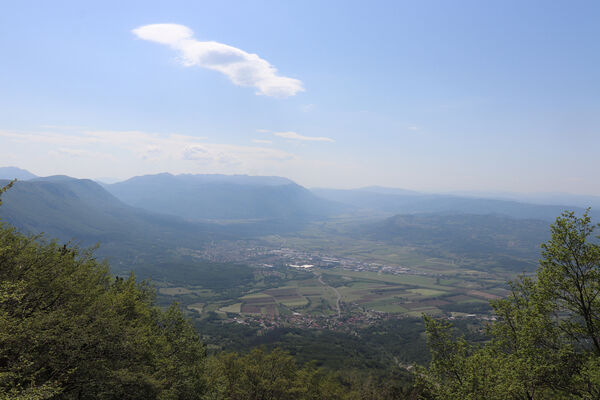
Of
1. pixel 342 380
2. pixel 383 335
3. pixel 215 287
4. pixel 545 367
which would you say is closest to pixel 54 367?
pixel 545 367

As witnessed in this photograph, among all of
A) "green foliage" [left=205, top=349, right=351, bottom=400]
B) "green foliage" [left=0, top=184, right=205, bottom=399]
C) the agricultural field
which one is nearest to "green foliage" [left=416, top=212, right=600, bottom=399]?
"green foliage" [left=0, top=184, right=205, bottom=399]

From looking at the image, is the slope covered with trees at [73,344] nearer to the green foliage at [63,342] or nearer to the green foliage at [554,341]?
the green foliage at [63,342]

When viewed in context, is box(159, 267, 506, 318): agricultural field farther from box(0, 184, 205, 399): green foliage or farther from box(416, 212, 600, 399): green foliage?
box(416, 212, 600, 399): green foliage

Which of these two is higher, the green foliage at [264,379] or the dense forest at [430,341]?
the dense forest at [430,341]

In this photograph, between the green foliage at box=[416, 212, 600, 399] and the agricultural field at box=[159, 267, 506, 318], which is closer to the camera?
the green foliage at box=[416, 212, 600, 399]

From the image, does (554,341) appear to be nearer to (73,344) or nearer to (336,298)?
(73,344)

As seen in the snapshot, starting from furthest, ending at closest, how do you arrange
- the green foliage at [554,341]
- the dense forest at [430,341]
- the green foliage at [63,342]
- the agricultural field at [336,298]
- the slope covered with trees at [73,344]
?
the agricultural field at [336,298], the green foliage at [554,341], the dense forest at [430,341], the slope covered with trees at [73,344], the green foliage at [63,342]

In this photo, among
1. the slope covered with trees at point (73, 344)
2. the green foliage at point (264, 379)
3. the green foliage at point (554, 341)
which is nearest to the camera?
the slope covered with trees at point (73, 344)

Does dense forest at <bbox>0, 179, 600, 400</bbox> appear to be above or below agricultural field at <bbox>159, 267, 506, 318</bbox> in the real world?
above

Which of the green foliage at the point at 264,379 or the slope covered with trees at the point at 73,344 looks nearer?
the slope covered with trees at the point at 73,344

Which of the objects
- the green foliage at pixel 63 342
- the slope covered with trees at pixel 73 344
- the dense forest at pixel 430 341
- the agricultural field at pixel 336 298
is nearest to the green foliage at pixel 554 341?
the dense forest at pixel 430 341
